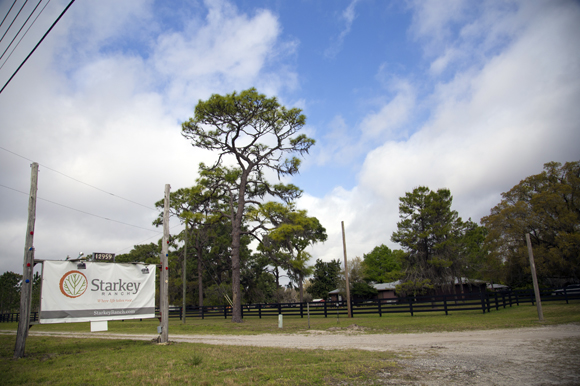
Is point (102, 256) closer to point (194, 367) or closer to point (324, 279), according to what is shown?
point (194, 367)

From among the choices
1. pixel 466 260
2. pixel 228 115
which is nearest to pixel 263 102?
pixel 228 115

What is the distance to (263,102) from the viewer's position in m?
22.1

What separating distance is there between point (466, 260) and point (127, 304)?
117 ft

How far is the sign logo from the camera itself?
9961mm

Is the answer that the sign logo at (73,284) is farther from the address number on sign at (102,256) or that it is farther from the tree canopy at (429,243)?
the tree canopy at (429,243)

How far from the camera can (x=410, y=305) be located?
807 inches

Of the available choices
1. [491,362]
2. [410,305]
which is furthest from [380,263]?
[491,362]

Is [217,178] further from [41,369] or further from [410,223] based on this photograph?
[410,223]

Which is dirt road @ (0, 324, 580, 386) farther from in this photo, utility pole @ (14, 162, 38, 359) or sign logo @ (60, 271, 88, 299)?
utility pole @ (14, 162, 38, 359)

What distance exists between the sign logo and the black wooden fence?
10.0 m

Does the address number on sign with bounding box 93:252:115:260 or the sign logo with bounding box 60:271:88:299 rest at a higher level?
the address number on sign with bounding box 93:252:115:260

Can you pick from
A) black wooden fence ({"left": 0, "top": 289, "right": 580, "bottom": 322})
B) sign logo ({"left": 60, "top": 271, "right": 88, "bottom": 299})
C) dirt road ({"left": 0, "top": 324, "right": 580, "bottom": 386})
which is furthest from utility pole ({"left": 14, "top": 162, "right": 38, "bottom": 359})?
black wooden fence ({"left": 0, "top": 289, "right": 580, "bottom": 322})

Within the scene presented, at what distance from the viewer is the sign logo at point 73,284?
9.96m

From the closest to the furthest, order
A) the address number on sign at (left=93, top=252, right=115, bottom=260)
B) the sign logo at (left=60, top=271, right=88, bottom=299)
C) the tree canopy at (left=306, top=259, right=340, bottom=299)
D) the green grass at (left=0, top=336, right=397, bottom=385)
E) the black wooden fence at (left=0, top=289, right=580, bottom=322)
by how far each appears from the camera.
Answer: the green grass at (left=0, top=336, right=397, bottom=385)
the sign logo at (left=60, top=271, right=88, bottom=299)
the address number on sign at (left=93, top=252, right=115, bottom=260)
the black wooden fence at (left=0, top=289, right=580, bottom=322)
the tree canopy at (left=306, top=259, right=340, bottom=299)
